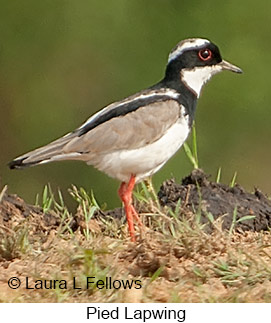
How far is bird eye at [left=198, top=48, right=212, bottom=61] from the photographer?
6.91 meters

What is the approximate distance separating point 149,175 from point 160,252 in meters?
1.26

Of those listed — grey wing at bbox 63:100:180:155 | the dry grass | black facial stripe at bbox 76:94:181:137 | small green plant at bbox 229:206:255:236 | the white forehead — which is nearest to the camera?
the dry grass

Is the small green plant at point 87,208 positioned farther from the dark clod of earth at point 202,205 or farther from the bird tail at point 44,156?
the bird tail at point 44,156

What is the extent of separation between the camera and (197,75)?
6.95 metres

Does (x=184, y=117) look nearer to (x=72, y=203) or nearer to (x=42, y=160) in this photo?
(x=42, y=160)

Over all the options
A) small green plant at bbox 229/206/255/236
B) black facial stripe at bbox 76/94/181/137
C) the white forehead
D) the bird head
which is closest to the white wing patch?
black facial stripe at bbox 76/94/181/137

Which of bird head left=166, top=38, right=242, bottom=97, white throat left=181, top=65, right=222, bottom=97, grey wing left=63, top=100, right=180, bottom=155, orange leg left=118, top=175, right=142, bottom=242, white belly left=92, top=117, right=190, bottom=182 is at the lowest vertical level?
orange leg left=118, top=175, right=142, bottom=242

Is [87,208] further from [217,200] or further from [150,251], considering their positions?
[150,251]

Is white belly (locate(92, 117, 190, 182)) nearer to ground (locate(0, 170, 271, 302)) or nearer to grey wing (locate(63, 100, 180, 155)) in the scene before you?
grey wing (locate(63, 100, 180, 155))

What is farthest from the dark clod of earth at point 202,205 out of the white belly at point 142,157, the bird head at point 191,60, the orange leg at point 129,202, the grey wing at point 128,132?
the bird head at point 191,60

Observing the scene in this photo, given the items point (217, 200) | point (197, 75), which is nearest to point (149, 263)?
point (217, 200)

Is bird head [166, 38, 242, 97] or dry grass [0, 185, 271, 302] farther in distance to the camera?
bird head [166, 38, 242, 97]

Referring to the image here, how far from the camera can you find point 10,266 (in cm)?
537

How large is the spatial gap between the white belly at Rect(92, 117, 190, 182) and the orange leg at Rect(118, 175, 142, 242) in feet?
0.26
